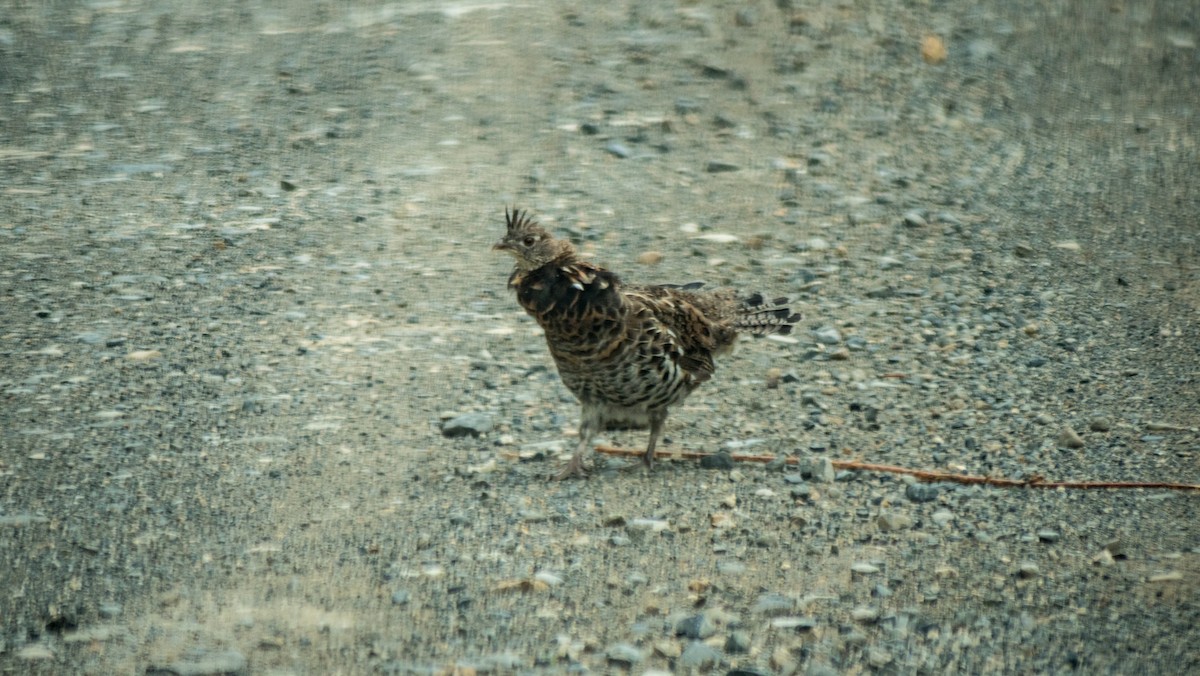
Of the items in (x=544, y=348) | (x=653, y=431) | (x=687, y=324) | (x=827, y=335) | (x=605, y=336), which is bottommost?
(x=544, y=348)

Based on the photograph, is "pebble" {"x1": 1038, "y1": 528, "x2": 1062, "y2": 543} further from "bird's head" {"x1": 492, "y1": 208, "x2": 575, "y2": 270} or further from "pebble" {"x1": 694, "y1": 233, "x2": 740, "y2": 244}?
"pebble" {"x1": 694, "y1": 233, "x2": 740, "y2": 244}

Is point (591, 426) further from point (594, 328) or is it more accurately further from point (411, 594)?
point (411, 594)

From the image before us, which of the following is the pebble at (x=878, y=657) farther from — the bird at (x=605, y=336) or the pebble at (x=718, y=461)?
the bird at (x=605, y=336)

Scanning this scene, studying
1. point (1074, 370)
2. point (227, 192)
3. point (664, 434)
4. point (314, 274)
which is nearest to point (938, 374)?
point (1074, 370)

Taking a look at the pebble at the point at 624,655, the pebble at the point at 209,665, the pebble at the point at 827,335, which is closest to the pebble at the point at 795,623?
the pebble at the point at 624,655

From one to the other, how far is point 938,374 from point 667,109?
457 cm

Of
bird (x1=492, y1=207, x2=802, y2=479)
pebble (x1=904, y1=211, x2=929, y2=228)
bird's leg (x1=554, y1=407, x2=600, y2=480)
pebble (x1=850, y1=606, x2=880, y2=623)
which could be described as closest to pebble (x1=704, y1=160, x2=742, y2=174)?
pebble (x1=904, y1=211, x2=929, y2=228)

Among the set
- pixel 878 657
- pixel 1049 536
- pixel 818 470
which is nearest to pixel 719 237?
pixel 818 470

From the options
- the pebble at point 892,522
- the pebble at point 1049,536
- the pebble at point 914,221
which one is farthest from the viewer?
the pebble at point 914,221

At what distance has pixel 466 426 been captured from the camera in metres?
6.90

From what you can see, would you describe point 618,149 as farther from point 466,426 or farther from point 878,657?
point 878,657

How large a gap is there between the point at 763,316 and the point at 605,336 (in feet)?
5.07

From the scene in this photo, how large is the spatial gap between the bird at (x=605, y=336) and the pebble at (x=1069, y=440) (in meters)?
1.85

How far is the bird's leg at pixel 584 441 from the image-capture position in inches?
258
